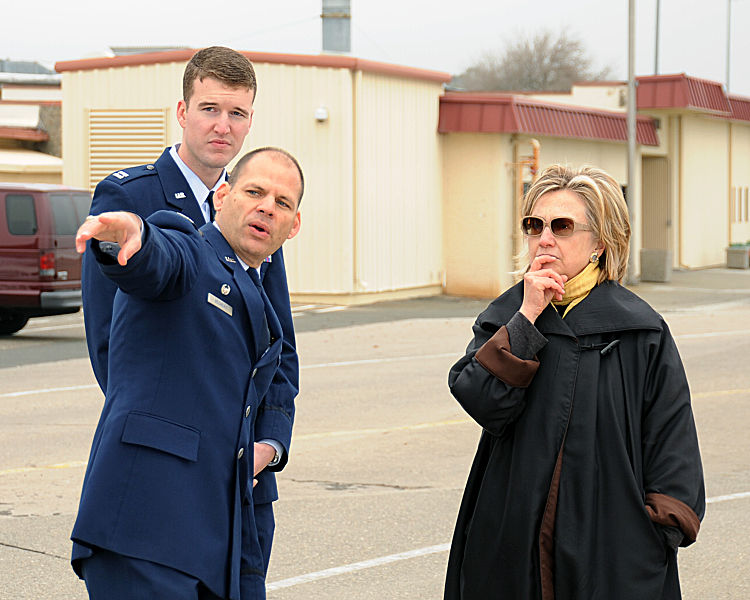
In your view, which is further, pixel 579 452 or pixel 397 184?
pixel 397 184

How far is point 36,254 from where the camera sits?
17328 mm

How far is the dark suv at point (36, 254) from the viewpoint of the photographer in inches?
681

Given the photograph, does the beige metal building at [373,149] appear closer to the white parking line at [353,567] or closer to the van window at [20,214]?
the van window at [20,214]

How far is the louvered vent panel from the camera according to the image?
78.3 ft

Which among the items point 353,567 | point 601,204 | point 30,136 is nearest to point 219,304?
point 601,204

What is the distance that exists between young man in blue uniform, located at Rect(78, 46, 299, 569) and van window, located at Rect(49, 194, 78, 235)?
1428 centimetres

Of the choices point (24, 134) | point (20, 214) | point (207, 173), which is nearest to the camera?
point (207, 173)

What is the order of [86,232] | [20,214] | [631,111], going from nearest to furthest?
[86,232], [20,214], [631,111]

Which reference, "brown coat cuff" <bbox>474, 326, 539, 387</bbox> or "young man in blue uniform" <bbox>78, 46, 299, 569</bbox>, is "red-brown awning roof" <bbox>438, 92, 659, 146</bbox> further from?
"brown coat cuff" <bbox>474, 326, 539, 387</bbox>

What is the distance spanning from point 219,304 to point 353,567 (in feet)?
10.9

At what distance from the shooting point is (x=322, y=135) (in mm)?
23125

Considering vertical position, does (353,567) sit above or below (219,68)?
below

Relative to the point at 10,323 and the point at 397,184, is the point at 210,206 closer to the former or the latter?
the point at 10,323

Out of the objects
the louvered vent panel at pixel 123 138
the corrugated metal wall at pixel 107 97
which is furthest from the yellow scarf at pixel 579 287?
the louvered vent panel at pixel 123 138
